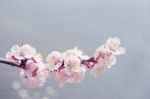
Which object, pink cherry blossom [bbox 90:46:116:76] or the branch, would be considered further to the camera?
pink cherry blossom [bbox 90:46:116:76]

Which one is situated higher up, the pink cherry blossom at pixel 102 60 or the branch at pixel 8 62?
the pink cherry blossom at pixel 102 60

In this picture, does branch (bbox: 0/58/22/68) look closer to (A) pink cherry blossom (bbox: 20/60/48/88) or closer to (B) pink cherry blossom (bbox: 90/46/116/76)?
(A) pink cherry blossom (bbox: 20/60/48/88)

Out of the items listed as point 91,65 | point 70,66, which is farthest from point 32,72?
point 91,65

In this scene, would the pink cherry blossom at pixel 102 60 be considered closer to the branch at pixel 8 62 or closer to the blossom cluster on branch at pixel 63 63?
the blossom cluster on branch at pixel 63 63

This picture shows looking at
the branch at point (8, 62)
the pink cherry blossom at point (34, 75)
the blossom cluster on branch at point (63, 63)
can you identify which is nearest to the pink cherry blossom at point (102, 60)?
the blossom cluster on branch at point (63, 63)

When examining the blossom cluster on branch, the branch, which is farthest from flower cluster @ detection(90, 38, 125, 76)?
the branch

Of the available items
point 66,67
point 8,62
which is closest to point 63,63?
point 66,67

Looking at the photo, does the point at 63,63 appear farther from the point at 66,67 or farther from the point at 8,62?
the point at 8,62

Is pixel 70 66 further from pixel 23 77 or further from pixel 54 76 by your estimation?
pixel 23 77
